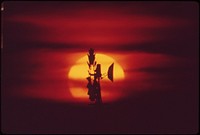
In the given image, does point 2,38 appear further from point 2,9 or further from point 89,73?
point 89,73

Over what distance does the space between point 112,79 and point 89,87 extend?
61 centimetres

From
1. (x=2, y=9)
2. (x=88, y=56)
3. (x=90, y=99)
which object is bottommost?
(x=90, y=99)

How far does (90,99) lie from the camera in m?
10.9

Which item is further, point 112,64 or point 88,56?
point 112,64

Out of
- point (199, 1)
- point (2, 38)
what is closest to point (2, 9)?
point (2, 38)

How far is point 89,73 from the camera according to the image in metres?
11.1

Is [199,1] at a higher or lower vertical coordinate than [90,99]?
higher

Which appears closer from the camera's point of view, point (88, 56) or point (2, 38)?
point (88, 56)

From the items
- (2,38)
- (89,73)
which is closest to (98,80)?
(89,73)

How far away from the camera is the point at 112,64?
11.5 meters

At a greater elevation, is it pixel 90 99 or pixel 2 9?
pixel 2 9

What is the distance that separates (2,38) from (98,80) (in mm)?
2150

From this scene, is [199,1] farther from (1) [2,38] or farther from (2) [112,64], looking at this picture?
(1) [2,38]

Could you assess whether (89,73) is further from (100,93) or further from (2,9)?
(2,9)
